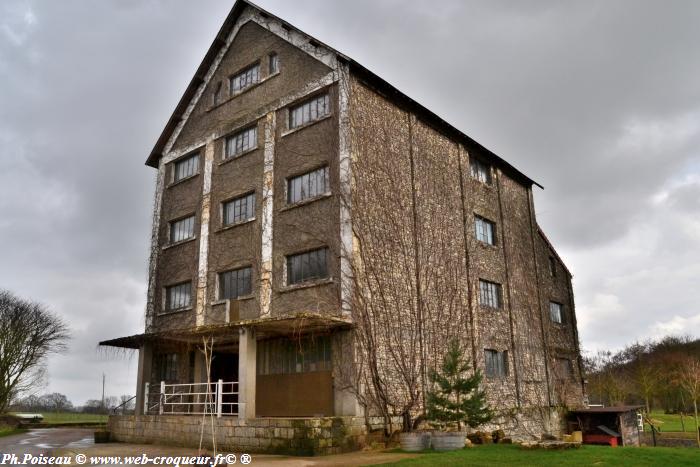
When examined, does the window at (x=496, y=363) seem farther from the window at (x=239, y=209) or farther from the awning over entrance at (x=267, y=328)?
the window at (x=239, y=209)

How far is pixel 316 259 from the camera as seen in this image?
1853 cm

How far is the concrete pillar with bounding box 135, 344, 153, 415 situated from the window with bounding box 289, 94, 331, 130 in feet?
32.2

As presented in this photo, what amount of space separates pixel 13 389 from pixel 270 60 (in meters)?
29.9

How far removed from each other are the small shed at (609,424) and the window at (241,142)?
735 inches

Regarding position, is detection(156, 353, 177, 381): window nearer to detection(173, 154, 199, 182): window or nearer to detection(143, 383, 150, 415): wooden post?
detection(143, 383, 150, 415): wooden post

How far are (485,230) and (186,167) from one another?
1317 cm

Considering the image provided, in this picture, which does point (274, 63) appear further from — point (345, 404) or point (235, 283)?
point (345, 404)

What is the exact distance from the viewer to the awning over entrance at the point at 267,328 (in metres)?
15.8

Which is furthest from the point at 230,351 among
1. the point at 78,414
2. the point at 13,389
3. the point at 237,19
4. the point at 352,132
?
the point at 78,414


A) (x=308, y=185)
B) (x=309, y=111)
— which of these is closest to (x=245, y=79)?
(x=309, y=111)

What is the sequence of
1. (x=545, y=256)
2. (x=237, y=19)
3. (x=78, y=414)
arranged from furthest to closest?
(x=78, y=414) < (x=545, y=256) < (x=237, y=19)

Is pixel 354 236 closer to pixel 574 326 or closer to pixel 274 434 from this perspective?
pixel 274 434

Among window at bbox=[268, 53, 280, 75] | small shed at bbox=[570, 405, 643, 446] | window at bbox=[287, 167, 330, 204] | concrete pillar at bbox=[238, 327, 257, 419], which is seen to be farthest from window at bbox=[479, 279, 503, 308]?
window at bbox=[268, 53, 280, 75]

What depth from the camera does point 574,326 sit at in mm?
30641
